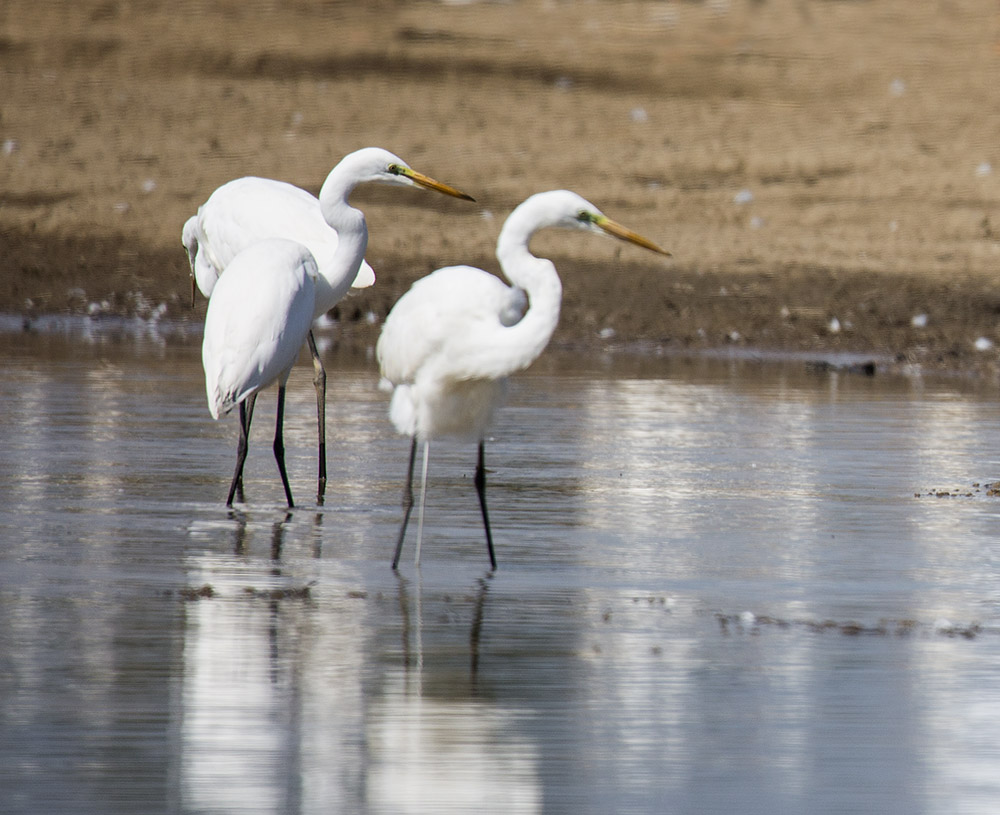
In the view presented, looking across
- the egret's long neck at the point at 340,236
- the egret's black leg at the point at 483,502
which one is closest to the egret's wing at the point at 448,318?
the egret's black leg at the point at 483,502

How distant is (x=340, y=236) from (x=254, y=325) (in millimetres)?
1016

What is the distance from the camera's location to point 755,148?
2248 centimetres

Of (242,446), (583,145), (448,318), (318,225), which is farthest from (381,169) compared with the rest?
(583,145)

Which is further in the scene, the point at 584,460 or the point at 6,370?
the point at 6,370

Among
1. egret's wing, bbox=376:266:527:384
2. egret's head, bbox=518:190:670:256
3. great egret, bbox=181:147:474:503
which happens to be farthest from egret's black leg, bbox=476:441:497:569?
great egret, bbox=181:147:474:503

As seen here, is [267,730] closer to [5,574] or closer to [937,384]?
[5,574]

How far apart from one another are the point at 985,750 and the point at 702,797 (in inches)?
33.0

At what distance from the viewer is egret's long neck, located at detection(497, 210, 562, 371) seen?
24.6 feet

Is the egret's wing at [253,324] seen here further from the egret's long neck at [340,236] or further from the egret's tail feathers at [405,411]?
the egret's tail feathers at [405,411]

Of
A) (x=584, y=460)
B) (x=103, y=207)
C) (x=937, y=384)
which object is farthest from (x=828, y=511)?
(x=103, y=207)

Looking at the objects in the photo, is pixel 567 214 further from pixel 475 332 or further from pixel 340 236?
pixel 340 236

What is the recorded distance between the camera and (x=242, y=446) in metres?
9.48

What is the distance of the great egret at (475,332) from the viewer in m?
7.58

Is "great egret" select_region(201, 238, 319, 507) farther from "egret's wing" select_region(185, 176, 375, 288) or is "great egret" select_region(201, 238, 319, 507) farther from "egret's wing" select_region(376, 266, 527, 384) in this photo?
"egret's wing" select_region(376, 266, 527, 384)
